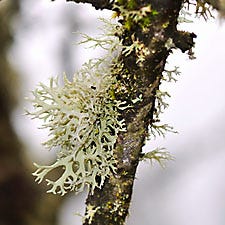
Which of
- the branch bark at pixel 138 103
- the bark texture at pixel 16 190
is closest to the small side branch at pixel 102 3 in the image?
the branch bark at pixel 138 103

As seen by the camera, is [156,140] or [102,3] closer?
[102,3]

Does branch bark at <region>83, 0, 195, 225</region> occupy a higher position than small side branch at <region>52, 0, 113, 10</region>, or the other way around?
small side branch at <region>52, 0, 113, 10</region>

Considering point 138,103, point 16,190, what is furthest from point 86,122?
point 16,190

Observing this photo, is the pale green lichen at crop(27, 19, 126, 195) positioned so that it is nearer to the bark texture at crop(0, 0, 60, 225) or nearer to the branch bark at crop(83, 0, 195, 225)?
the branch bark at crop(83, 0, 195, 225)

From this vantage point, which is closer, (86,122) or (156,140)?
(86,122)

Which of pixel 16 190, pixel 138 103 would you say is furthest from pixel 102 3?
pixel 16 190

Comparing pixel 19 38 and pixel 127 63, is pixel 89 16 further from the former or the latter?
pixel 127 63

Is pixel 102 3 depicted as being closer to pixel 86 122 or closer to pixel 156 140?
pixel 86 122

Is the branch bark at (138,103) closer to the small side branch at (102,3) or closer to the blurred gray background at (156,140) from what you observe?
the small side branch at (102,3)

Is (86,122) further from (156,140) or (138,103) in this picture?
(156,140)

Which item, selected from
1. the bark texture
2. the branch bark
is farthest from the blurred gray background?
the branch bark
